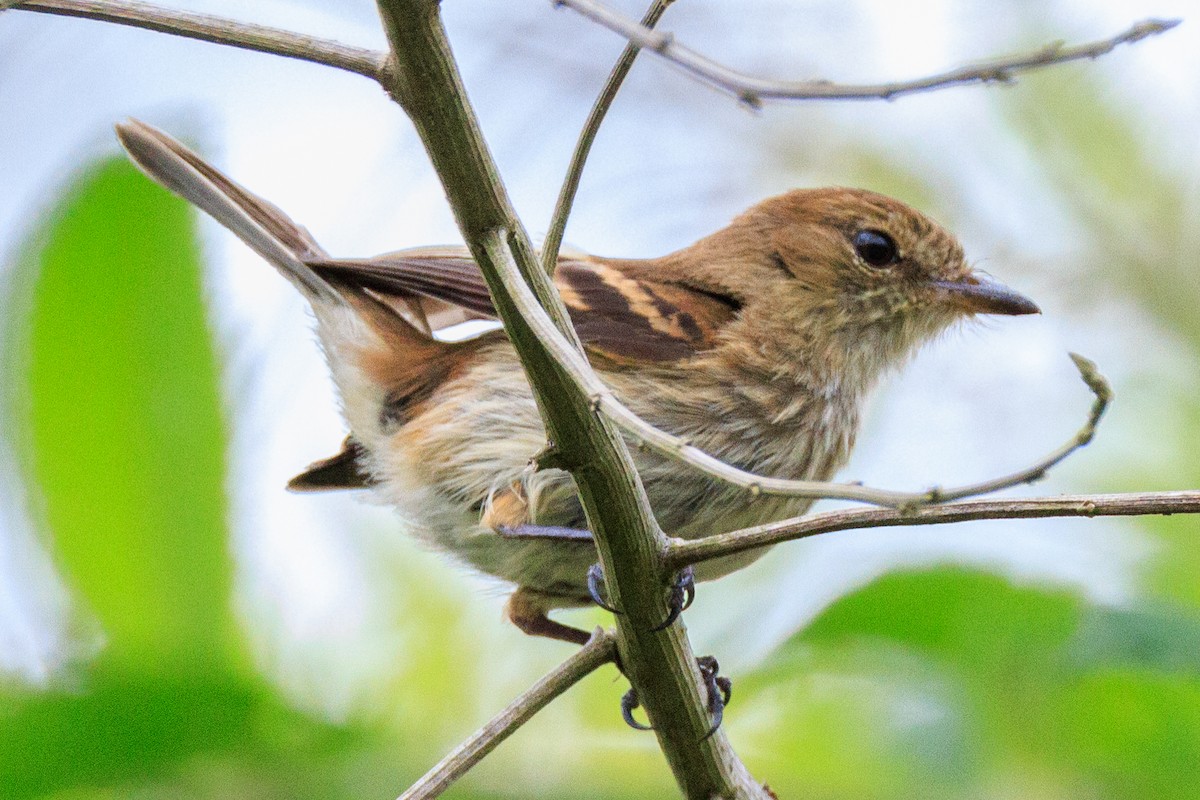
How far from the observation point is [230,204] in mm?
3688

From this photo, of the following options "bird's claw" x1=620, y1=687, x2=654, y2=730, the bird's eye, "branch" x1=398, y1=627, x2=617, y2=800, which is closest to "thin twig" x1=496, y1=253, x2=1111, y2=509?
"branch" x1=398, y1=627, x2=617, y2=800

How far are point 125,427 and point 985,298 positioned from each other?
2841 millimetres

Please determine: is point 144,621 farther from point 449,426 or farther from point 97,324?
point 449,426

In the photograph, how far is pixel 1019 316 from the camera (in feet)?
14.0

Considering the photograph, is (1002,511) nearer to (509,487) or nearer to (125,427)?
(125,427)

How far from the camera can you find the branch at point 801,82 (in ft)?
4.96

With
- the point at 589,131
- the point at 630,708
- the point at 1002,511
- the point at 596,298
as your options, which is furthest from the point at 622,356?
the point at 1002,511

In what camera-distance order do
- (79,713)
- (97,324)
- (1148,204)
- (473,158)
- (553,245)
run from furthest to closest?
(1148,204) → (97,324) → (79,713) → (553,245) → (473,158)

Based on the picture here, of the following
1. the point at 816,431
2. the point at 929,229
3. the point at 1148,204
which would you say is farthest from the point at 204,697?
the point at 1148,204

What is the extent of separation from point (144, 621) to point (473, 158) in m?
1.19

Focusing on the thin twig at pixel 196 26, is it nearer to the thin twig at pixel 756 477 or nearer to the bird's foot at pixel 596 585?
the thin twig at pixel 756 477

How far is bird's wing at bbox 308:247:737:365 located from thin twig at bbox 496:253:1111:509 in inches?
65.0

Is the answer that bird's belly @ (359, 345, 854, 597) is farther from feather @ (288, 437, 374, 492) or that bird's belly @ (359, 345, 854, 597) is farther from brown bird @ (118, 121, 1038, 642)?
feather @ (288, 437, 374, 492)

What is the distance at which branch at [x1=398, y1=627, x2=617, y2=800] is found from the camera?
7.01 feet
